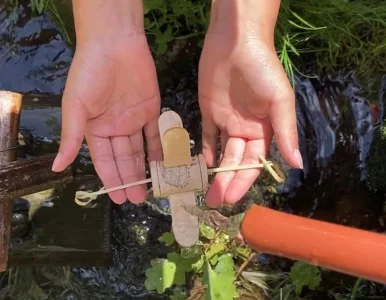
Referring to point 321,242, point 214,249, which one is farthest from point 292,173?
point 321,242

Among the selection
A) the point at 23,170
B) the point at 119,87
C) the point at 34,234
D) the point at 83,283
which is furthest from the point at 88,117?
the point at 83,283

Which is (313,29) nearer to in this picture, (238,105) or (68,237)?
(238,105)

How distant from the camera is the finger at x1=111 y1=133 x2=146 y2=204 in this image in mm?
1630

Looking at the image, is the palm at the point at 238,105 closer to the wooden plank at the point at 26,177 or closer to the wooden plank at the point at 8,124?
the wooden plank at the point at 26,177

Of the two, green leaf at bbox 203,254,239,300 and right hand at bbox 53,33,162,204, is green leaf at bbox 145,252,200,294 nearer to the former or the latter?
green leaf at bbox 203,254,239,300

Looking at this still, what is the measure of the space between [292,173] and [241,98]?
0.75 metres

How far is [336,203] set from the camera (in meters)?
2.32

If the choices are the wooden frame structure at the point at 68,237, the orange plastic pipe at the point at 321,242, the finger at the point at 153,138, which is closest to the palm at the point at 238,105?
the finger at the point at 153,138

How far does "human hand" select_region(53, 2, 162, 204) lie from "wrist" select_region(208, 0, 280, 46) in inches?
10.2

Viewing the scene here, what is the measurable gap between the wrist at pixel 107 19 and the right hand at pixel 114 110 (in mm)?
22

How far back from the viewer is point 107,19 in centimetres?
169

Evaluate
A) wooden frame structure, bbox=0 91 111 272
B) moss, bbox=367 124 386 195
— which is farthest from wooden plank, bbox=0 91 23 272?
moss, bbox=367 124 386 195

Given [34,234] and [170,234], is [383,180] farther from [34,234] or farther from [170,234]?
[34,234]

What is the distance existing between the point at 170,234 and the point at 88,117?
0.70m
